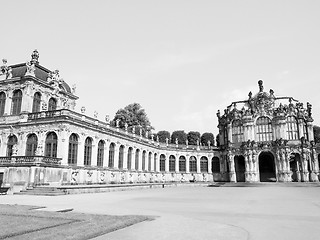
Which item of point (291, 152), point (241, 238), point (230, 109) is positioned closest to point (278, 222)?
point (241, 238)

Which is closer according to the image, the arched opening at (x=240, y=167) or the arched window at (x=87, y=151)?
the arched window at (x=87, y=151)

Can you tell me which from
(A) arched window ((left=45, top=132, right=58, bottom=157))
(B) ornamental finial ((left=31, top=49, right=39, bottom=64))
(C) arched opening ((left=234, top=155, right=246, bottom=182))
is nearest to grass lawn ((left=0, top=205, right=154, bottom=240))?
(A) arched window ((left=45, top=132, right=58, bottom=157))

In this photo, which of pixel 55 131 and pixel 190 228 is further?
pixel 55 131

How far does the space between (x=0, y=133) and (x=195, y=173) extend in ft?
130

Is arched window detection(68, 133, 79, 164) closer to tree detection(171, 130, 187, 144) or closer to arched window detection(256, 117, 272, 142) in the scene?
arched window detection(256, 117, 272, 142)

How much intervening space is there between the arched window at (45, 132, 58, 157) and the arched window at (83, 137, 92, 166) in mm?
4193

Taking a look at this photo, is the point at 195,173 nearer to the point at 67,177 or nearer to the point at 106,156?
the point at 106,156

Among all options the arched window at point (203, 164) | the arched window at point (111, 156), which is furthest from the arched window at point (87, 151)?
the arched window at point (203, 164)

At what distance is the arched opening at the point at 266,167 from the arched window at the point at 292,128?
18.4 ft

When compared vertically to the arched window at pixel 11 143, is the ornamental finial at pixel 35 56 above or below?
above

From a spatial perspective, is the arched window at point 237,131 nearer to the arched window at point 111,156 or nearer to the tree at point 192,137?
the tree at point 192,137

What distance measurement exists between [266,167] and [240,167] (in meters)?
5.58

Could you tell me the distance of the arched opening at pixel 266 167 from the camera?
59978mm

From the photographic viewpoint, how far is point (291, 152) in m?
55.7
